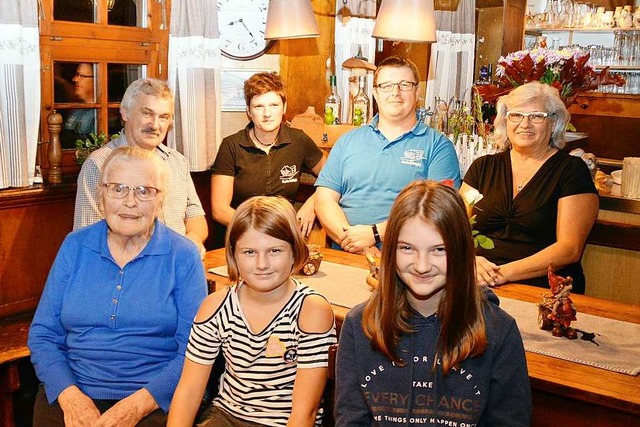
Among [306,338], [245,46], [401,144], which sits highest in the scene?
[245,46]

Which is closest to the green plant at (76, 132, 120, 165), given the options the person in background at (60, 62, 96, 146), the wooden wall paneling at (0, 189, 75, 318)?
the person in background at (60, 62, 96, 146)

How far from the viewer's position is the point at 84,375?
233 cm

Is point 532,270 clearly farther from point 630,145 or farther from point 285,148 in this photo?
point 630,145

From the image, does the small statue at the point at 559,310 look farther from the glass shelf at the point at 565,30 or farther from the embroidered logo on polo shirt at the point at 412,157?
the glass shelf at the point at 565,30

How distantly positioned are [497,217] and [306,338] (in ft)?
4.06

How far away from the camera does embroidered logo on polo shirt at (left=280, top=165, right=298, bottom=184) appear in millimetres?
3912

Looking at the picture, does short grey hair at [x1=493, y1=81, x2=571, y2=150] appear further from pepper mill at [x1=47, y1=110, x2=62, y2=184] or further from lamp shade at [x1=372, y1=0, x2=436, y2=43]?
pepper mill at [x1=47, y1=110, x2=62, y2=184]

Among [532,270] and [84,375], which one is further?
[532,270]

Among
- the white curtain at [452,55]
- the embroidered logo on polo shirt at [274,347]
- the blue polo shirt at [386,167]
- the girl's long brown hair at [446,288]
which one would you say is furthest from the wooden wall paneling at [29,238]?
the white curtain at [452,55]

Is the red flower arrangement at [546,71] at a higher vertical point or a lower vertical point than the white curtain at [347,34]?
lower

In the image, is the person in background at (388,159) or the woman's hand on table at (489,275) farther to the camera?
the person in background at (388,159)

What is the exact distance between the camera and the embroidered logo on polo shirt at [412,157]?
10.8 feet

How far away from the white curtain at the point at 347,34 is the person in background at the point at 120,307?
2691mm

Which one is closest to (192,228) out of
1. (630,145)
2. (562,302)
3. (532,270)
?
(532,270)
